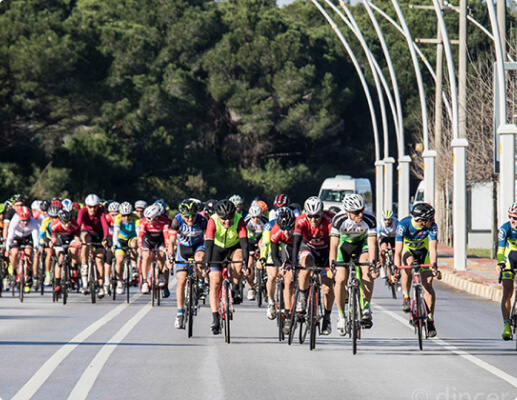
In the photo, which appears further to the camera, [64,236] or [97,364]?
[64,236]

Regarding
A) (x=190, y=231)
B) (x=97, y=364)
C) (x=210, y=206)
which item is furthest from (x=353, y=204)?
(x=210, y=206)

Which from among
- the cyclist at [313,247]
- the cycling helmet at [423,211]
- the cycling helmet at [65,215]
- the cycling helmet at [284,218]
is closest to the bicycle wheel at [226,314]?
the cyclist at [313,247]

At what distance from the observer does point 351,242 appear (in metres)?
13.7

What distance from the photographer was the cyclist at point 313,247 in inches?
539

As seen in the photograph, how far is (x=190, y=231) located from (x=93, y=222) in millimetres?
4308

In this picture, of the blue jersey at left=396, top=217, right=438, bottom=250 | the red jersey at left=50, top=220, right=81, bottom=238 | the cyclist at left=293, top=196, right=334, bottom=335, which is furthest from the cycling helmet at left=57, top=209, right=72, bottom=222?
the blue jersey at left=396, top=217, right=438, bottom=250

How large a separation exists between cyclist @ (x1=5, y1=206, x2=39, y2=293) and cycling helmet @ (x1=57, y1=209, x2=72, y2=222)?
0.86m

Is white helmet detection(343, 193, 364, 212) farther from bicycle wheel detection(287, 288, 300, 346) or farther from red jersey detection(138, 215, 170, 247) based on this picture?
red jersey detection(138, 215, 170, 247)

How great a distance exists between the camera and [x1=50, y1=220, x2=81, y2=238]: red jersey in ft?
67.6

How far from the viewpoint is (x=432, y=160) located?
1339 inches

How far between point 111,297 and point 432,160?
14641 millimetres

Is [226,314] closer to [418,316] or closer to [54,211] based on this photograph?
[418,316]

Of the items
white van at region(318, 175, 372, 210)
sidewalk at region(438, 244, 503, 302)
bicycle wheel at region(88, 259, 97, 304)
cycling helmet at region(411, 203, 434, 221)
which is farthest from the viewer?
white van at region(318, 175, 372, 210)

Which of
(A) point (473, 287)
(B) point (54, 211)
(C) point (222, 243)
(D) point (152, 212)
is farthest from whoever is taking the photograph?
(A) point (473, 287)
